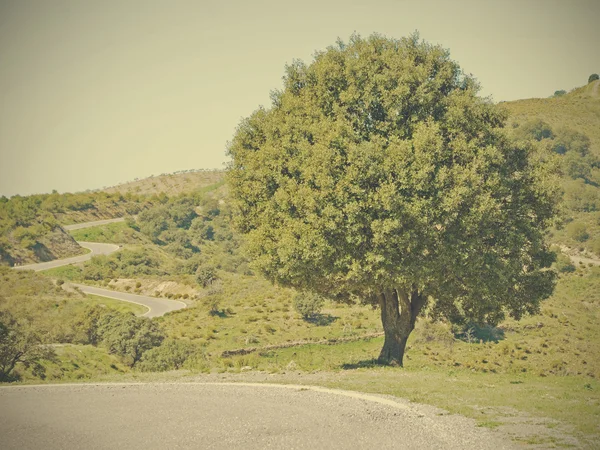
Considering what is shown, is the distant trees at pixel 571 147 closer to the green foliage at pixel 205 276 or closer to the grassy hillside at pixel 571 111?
the grassy hillside at pixel 571 111

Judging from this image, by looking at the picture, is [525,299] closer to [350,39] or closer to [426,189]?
[426,189]

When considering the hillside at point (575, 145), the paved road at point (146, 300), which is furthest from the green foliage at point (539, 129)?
the paved road at point (146, 300)

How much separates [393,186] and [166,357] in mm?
26599

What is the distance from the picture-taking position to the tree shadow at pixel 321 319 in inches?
2462

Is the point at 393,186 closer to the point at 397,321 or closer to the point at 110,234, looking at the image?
the point at 397,321

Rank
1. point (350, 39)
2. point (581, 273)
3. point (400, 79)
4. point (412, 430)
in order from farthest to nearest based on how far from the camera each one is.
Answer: point (581, 273)
point (350, 39)
point (400, 79)
point (412, 430)

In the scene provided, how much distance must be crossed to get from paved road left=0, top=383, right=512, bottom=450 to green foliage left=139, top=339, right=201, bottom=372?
72.4 ft

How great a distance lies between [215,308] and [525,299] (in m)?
50.8

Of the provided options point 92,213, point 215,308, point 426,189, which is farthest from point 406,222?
point 92,213

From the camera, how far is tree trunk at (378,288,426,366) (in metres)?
25.1

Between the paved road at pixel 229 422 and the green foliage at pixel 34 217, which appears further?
the green foliage at pixel 34 217

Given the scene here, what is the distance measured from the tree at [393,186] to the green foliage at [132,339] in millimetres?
23068

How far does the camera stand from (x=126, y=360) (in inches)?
1662

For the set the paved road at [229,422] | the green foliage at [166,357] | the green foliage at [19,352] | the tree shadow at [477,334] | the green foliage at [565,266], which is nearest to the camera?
the paved road at [229,422]
